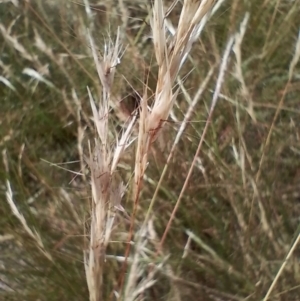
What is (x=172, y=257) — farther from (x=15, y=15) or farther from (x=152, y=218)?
(x=15, y=15)

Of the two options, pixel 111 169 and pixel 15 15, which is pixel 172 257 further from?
pixel 15 15

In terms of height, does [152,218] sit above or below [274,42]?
below

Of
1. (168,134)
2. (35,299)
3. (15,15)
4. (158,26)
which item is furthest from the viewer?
(15,15)

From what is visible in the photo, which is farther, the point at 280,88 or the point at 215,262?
the point at 280,88

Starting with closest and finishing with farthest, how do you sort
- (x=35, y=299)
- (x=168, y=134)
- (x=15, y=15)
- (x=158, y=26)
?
(x=158, y=26) < (x=35, y=299) < (x=168, y=134) < (x=15, y=15)

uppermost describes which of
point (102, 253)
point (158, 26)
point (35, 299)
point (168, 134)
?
point (158, 26)

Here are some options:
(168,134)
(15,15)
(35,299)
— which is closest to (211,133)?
(168,134)

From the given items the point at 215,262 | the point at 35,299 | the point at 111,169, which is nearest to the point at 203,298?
the point at 215,262
